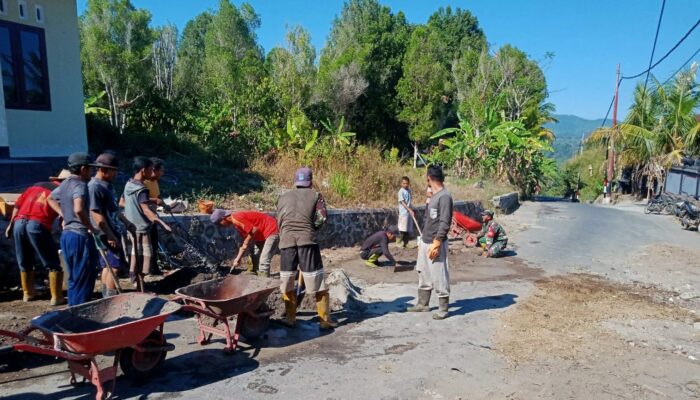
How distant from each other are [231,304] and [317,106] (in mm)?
21178

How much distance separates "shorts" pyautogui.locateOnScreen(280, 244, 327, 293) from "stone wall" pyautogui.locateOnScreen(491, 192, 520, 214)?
13279mm

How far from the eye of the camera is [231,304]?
4895mm

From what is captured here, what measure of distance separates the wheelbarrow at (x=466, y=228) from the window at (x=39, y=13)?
10.1 meters

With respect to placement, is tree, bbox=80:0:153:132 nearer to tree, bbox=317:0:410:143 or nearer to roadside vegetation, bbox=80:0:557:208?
roadside vegetation, bbox=80:0:557:208

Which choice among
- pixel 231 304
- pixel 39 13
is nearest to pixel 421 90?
pixel 39 13

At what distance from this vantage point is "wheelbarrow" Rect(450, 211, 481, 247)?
11.8 metres

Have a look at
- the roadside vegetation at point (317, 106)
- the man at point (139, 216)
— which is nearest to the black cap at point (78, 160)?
the man at point (139, 216)

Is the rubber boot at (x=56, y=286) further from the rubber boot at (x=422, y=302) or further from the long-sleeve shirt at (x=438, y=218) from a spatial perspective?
the long-sleeve shirt at (x=438, y=218)

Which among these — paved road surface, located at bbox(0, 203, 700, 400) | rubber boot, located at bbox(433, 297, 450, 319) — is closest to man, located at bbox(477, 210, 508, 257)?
paved road surface, located at bbox(0, 203, 700, 400)

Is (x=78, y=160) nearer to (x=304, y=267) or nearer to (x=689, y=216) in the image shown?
(x=304, y=267)

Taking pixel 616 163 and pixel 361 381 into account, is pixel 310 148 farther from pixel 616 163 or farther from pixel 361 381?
pixel 616 163

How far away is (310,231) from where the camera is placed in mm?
5691

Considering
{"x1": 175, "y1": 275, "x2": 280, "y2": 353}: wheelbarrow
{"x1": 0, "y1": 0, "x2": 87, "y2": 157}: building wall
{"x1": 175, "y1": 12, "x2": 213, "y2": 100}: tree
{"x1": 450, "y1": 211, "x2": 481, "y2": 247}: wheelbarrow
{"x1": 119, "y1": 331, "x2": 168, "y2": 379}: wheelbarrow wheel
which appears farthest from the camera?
{"x1": 175, "y1": 12, "x2": 213, "y2": 100}: tree

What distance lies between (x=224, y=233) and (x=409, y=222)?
4.14 meters
